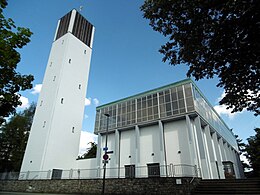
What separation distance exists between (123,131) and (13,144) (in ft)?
67.2

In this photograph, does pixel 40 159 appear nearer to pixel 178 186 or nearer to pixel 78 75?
pixel 78 75

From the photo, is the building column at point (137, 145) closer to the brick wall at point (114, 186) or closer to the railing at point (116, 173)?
the railing at point (116, 173)

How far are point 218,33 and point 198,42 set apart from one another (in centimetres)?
79

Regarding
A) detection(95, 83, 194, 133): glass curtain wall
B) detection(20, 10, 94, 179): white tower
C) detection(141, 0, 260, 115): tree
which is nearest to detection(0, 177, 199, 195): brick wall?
detection(20, 10, 94, 179): white tower

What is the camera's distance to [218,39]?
6.93m

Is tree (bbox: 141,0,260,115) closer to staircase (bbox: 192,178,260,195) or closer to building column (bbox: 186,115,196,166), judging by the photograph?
staircase (bbox: 192,178,260,195)

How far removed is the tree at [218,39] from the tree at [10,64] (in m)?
5.62

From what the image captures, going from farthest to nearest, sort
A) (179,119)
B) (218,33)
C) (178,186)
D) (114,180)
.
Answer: (179,119), (114,180), (178,186), (218,33)

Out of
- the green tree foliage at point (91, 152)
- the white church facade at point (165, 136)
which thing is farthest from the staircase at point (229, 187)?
the green tree foliage at point (91, 152)

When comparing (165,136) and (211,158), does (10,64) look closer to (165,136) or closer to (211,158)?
(165,136)

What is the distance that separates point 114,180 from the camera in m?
15.3

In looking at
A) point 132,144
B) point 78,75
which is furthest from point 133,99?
point 78,75

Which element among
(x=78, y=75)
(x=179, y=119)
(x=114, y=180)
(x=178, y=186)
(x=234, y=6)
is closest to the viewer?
(x=234, y=6)

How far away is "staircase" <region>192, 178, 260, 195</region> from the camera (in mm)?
11649
